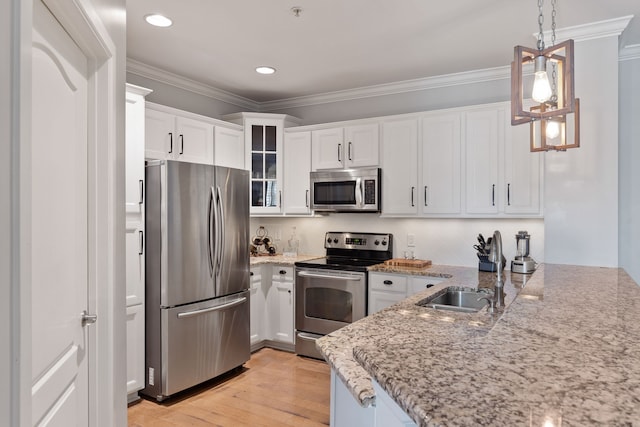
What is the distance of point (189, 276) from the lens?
315cm

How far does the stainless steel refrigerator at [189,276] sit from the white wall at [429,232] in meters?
1.28

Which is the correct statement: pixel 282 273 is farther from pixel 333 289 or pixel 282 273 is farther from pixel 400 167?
pixel 400 167

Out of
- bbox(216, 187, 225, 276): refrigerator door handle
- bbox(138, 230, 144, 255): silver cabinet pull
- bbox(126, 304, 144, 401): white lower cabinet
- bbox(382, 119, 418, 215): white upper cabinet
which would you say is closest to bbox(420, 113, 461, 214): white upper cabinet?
bbox(382, 119, 418, 215): white upper cabinet

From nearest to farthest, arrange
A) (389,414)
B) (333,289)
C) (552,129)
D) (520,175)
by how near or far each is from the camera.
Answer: (389,414), (552,129), (520,175), (333,289)

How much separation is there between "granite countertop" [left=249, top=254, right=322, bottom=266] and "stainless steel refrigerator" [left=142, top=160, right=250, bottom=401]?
60 centimetres

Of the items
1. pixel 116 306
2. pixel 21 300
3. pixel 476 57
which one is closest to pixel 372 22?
pixel 476 57

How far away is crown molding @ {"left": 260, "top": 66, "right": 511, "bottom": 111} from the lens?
3.74 meters

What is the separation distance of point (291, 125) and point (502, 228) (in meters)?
2.43

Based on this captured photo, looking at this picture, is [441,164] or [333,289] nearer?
[441,164]

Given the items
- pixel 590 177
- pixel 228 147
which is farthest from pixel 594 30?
pixel 228 147

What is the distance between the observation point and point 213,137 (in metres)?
3.97

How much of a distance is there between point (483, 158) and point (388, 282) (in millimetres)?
1342

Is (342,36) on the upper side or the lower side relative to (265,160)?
upper

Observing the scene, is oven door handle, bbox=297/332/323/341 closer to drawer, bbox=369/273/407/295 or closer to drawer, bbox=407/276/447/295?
drawer, bbox=369/273/407/295
